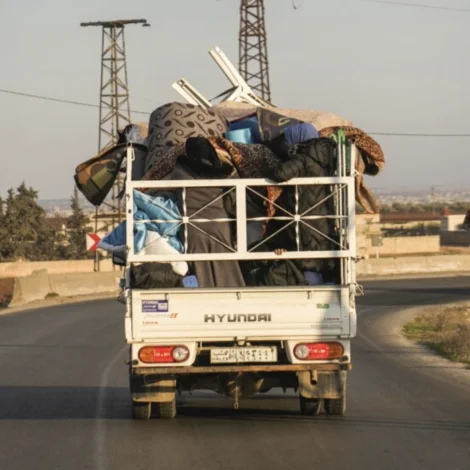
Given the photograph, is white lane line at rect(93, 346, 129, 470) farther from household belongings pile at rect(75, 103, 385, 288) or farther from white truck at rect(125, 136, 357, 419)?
household belongings pile at rect(75, 103, 385, 288)

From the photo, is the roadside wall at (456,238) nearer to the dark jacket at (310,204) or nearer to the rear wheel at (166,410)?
the rear wheel at (166,410)

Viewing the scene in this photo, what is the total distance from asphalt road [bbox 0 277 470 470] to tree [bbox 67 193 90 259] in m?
52.2

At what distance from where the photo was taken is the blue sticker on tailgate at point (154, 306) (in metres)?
9.71

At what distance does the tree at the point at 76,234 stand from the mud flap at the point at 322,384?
60.2m

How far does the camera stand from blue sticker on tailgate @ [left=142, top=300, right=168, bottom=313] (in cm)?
971

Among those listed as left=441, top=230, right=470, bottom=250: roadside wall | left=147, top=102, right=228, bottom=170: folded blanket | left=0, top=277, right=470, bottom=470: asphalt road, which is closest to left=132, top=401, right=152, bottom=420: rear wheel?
left=0, top=277, right=470, bottom=470: asphalt road

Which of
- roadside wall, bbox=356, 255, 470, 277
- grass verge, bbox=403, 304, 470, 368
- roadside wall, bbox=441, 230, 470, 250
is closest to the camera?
grass verge, bbox=403, 304, 470, 368

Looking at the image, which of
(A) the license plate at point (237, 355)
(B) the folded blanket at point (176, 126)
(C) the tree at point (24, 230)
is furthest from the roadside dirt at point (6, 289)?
(A) the license plate at point (237, 355)

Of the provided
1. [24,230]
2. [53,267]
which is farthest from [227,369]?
[24,230]

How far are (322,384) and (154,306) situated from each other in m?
1.72

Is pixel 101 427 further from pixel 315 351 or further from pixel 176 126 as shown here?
pixel 176 126

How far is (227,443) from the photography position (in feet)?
29.9

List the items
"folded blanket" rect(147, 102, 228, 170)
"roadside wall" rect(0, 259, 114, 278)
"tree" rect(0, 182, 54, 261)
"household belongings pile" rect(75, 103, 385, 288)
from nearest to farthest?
"household belongings pile" rect(75, 103, 385, 288) → "folded blanket" rect(147, 102, 228, 170) → "roadside wall" rect(0, 259, 114, 278) → "tree" rect(0, 182, 54, 261)

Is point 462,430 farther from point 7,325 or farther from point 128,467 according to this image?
point 7,325
